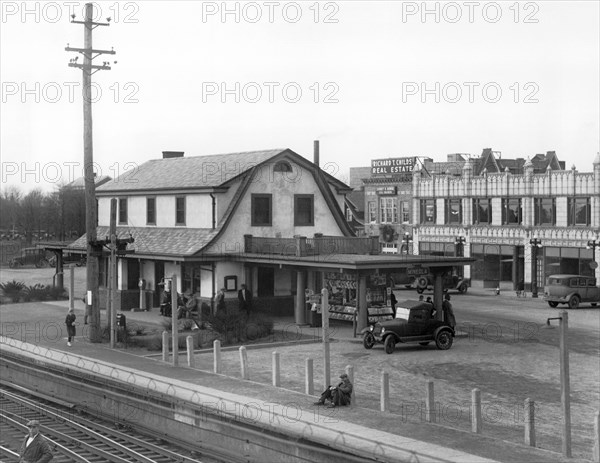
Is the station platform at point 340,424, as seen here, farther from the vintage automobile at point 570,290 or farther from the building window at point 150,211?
the vintage automobile at point 570,290

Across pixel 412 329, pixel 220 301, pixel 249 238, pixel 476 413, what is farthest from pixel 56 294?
pixel 476 413

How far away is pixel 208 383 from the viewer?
24859 millimetres

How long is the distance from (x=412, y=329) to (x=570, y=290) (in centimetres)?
1960

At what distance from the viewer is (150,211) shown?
152 ft

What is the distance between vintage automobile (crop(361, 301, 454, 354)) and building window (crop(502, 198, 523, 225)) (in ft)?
105

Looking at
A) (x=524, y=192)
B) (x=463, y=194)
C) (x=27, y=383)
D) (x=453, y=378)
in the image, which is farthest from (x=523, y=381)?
(x=463, y=194)

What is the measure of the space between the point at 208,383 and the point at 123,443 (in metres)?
3.38

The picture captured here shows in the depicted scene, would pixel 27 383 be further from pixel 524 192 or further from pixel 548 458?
pixel 524 192

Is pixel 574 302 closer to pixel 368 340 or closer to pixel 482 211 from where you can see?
pixel 482 211

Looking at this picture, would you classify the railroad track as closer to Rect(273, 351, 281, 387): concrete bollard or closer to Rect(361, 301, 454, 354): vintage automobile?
Rect(273, 351, 281, 387): concrete bollard

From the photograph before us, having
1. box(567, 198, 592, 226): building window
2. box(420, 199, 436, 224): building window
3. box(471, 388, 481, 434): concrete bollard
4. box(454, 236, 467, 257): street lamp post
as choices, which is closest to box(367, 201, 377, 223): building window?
box(420, 199, 436, 224): building window

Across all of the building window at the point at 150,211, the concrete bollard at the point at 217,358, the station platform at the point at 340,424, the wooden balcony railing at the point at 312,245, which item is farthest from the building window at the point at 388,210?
the concrete bollard at the point at 217,358

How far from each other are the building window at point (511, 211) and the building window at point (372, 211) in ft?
46.5

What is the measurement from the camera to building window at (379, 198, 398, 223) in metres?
73.6
